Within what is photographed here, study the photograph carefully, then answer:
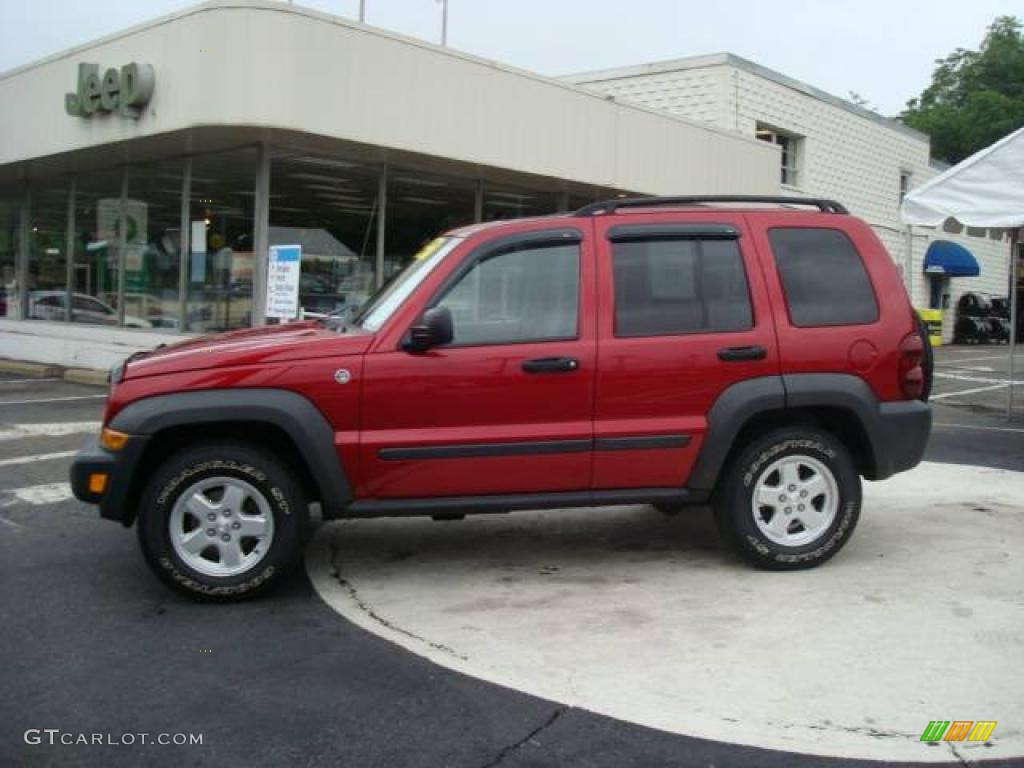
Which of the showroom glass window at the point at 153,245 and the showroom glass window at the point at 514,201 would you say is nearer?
the showroom glass window at the point at 153,245

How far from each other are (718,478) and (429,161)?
10112 millimetres

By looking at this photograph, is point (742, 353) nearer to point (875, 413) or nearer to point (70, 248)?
point (875, 413)

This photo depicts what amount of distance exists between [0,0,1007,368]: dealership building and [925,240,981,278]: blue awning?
14.4 m

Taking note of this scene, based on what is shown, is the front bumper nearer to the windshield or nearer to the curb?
the windshield

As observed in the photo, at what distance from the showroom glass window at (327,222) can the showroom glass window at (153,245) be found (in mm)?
1793

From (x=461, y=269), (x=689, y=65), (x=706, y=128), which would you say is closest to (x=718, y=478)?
(x=461, y=269)

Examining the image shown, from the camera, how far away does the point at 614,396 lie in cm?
489

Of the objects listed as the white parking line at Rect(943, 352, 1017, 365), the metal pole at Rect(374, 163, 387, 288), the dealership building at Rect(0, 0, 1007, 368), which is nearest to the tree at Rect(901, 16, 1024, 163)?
the white parking line at Rect(943, 352, 1017, 365)

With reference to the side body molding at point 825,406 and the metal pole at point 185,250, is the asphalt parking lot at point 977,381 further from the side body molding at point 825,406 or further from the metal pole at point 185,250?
the metal pole at point 185,250

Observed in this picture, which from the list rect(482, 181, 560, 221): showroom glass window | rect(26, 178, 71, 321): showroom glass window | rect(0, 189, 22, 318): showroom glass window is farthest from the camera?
rect(0, 189, 22, 318): showroom glass window

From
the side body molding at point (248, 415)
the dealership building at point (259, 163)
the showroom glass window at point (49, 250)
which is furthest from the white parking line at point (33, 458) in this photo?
the showroom glass window at point (49, 250)

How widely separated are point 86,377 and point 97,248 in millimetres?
2946

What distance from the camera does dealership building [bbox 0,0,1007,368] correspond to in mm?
12055

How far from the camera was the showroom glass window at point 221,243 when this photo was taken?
538 inches
